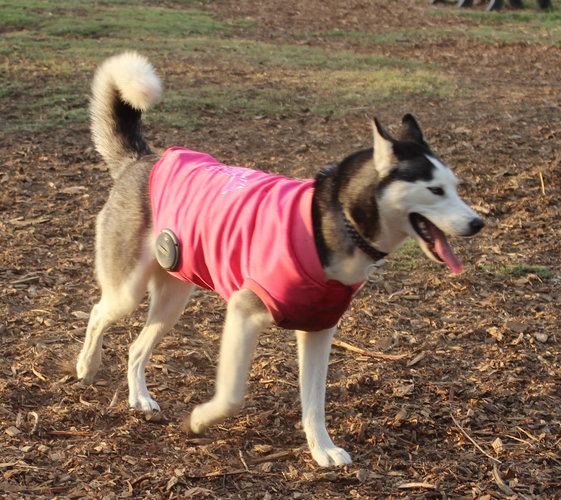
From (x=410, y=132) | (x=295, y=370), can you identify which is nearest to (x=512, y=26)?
(x=295, y=370)

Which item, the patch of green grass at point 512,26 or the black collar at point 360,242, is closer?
the black collar at point 360,242

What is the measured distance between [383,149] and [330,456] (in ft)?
4.63

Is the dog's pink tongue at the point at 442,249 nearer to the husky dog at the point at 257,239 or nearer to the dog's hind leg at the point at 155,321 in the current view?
the husky dog at the point at 257,239

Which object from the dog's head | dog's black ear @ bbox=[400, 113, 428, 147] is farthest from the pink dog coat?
dog's black ear @ bbox=[400, 113, 428, 147]

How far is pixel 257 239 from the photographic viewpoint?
3.35 m

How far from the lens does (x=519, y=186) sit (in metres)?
6.85

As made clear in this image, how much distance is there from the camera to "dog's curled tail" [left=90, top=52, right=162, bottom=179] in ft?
13.3

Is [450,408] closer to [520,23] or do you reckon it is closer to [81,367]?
[81,367]

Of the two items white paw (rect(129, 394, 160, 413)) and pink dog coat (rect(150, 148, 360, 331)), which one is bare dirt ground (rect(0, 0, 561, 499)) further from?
pink dog coat (rect(150, 148, 360, 331))

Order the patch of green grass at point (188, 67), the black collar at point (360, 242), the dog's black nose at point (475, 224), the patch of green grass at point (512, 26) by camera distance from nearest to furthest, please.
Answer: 1. the dog's black nose at point (475, 224)
2. the black collar at point (360, 242)
3. the patch of green grass at point (188, 67)
4. the patch of green grass at point (512, 26)

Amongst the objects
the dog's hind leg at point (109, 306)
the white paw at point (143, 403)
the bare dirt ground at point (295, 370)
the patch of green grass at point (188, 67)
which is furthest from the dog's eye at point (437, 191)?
the patch of green grass at point (188, 67)

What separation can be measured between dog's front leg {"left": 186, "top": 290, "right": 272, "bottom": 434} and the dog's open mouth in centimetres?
72

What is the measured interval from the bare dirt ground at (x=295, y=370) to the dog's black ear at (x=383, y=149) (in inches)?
53.4

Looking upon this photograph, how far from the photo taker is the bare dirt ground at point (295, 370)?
136 inches
